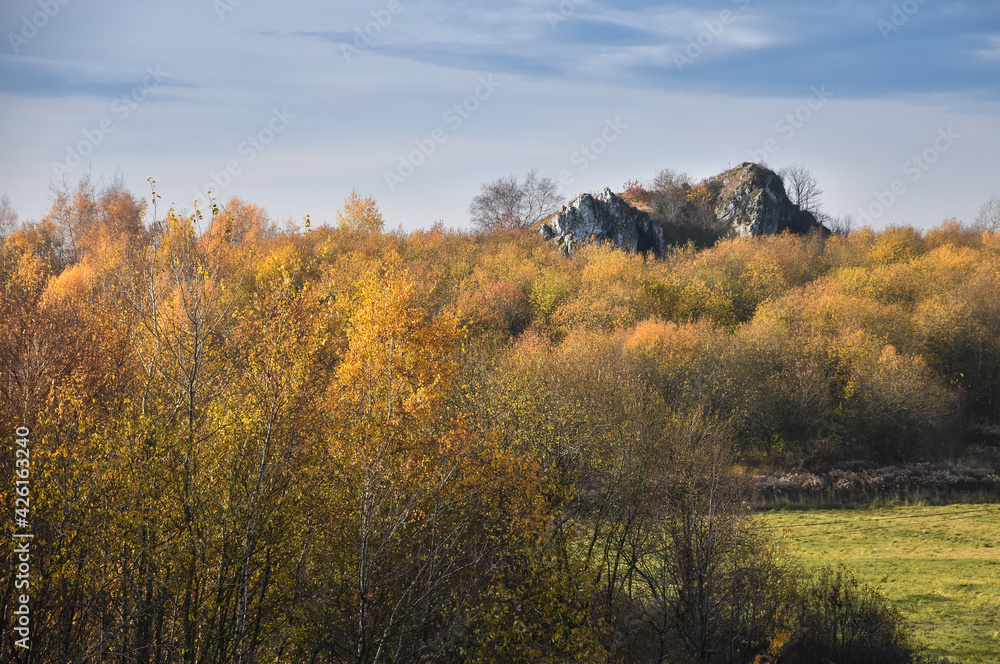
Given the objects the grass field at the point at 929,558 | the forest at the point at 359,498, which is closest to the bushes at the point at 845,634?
the forest at the point at 359,498

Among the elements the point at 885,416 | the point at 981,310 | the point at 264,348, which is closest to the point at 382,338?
the point at 264,348

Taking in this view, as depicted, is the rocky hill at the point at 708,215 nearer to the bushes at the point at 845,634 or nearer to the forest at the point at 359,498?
the forest at the point at 359,498

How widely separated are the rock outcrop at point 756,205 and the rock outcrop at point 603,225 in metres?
12.0

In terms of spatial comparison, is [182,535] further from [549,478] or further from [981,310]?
[981,310]

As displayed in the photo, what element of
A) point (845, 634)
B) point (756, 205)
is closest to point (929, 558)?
point (845, 634)

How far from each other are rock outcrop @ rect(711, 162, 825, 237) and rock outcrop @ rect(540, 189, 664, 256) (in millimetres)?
12036

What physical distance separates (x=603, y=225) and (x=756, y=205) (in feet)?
72.4

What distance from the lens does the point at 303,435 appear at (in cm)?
1291

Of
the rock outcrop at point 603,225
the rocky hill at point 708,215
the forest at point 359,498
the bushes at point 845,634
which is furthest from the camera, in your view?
the rocky hill at point 708,215

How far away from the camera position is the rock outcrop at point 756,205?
9006 centimetres

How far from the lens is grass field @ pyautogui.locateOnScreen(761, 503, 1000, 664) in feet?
73.7

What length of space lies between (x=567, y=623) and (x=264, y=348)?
10.9 meters

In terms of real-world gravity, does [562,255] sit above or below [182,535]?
above

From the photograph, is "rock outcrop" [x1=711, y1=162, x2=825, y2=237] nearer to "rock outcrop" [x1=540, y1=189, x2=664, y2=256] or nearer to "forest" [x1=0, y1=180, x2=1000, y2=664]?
"rock outcrop" [x1=540, y1=189, x2=664, y2=256]
